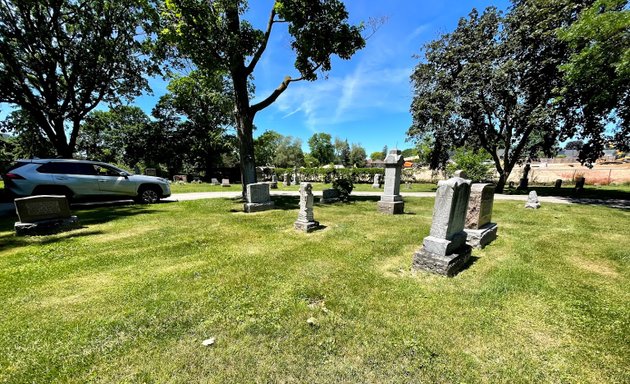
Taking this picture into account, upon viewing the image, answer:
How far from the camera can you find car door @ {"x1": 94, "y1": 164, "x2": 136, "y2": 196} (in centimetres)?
954

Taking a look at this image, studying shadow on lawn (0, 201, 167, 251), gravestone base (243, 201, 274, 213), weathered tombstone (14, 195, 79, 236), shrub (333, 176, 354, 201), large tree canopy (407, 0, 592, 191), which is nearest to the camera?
shadow on lawn (0, 201, 167, 251)

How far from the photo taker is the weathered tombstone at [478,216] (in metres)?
5.56

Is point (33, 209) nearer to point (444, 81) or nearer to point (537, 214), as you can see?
point (537, 214)

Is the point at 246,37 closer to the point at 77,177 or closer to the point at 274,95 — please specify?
the point at 274,95

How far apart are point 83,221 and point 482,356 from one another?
9.92 m

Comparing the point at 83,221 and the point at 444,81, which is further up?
the point at 444,81

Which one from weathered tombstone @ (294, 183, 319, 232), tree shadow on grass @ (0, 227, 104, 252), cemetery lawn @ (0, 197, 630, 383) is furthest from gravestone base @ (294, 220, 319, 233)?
tree shadow on grass @ (0, 227, 104, 252)

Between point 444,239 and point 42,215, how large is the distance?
9.36 m

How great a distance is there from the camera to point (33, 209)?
19.5 feet

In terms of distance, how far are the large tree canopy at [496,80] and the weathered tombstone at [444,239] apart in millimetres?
14412

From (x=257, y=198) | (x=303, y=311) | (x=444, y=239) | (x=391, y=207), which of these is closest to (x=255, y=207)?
(x=257, y=198)

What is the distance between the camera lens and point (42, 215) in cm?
611

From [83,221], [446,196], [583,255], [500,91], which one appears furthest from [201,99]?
[583,255]

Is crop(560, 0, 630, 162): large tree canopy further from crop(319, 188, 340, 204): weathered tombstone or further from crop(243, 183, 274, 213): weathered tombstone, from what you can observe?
crop(243, 183, 274, 213): weathered tombstone
